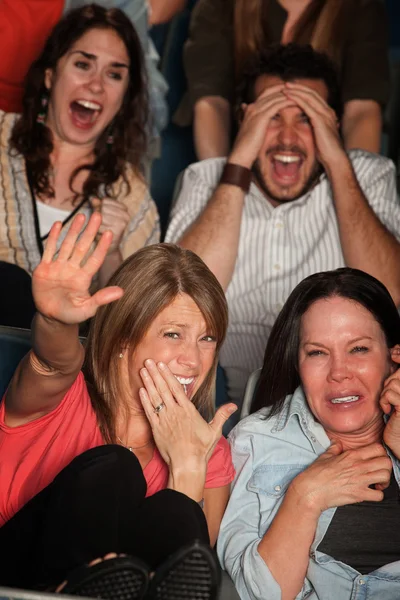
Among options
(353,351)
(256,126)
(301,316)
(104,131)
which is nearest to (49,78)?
(104,131)

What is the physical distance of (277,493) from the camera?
1.62m

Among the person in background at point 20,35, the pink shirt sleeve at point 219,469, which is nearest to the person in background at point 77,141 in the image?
the person in background at point 20,35

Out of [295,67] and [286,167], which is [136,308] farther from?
[295,67]

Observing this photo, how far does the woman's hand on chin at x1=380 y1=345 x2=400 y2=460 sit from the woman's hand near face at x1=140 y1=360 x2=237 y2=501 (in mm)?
263

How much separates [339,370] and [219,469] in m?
0.27

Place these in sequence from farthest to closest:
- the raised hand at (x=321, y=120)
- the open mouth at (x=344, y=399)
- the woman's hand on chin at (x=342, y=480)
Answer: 1. the raised hand at (x=321, y=120)
2. the open mouth at (x=344, y=399)
3. the woman's hand on chin at (x=342, y=480)

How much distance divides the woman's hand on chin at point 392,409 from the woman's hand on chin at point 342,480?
0.03 metres

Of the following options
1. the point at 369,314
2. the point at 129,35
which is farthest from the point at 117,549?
the point at 129,35

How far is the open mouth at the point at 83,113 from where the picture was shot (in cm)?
248

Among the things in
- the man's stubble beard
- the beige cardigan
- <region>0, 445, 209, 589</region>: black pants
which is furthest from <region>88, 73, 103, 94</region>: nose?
<region>0, 445, 209, 589</region>: black pants

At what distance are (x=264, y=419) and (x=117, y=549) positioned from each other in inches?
18.2

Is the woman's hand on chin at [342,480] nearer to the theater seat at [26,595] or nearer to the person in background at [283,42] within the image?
the theater seat at [26,595]

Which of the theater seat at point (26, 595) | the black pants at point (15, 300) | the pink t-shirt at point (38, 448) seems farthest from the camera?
the black pants at point (15, 300)

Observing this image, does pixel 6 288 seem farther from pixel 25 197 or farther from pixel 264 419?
pixel 264 419
